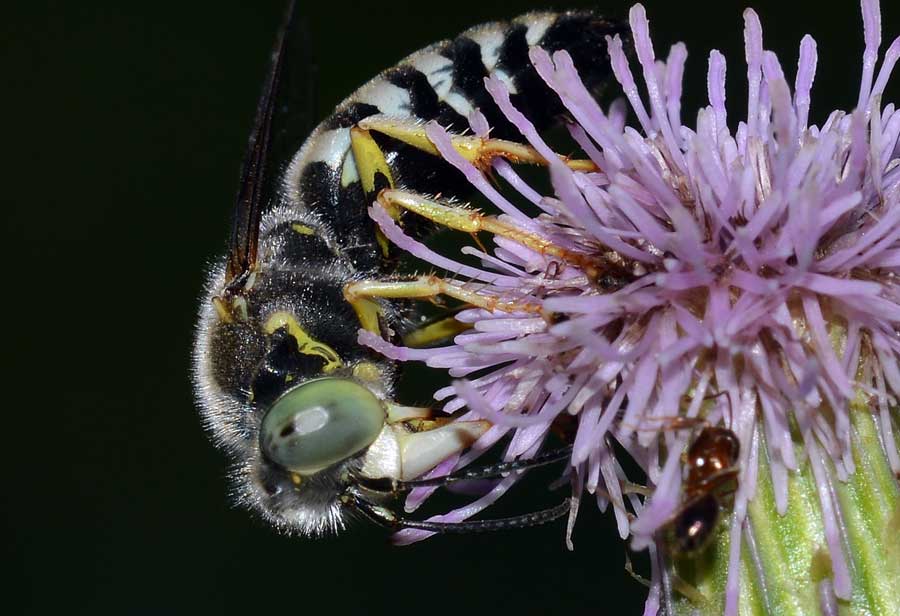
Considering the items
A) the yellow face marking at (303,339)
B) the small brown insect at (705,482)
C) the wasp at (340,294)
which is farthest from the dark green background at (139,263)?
the small brown insect at (705,482)

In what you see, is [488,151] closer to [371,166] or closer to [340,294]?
[371,166]

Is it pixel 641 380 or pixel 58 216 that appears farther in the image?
pixel 58 216

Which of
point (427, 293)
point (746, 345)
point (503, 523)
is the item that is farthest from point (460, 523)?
point (746, 345)

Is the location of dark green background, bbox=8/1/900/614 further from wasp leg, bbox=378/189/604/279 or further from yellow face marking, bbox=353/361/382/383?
yellow face marking, bbox=353/361/382/383

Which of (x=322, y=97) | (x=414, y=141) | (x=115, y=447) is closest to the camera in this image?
(x=414, y=141)

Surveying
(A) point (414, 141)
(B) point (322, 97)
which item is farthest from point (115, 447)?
(A) point (414, 141)

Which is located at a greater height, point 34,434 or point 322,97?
point 322,97

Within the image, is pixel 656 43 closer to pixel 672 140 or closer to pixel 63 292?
pixel 63 292
